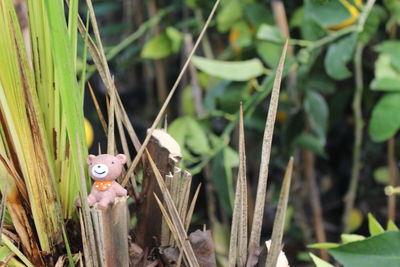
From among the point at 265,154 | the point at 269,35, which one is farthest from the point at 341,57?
the point at 265,154

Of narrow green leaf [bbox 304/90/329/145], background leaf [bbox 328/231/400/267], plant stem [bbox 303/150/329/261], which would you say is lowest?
plant stem [bbox 303/150/329/261]

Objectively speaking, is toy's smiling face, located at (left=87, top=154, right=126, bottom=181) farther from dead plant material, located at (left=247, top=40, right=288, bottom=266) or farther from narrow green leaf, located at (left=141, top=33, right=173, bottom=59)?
narrow green leaf, located at (left=141, top=33, right=173, bottom=59)

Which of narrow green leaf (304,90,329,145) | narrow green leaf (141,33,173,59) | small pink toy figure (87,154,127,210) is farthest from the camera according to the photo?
narrow green leaf (141,33,173,59)

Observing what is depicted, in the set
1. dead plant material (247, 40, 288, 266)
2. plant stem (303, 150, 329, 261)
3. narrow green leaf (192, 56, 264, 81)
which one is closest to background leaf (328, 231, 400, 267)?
dead plant material (247, 40, 288, 266)

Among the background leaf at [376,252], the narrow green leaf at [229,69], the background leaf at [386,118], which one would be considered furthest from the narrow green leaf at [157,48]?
the background leaf at [376,252]

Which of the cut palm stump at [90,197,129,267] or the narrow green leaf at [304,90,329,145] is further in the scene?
the narrow green leaf at [304,90,329,145]

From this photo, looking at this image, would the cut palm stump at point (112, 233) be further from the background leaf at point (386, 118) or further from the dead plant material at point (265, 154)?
the background leaf at point (386, 118)

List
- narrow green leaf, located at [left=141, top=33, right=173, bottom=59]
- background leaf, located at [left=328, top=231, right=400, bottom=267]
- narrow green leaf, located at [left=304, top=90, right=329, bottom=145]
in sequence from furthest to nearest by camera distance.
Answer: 1. narrow green leaf, located at [left=141, top=33, right=173, bottom=59]
2. narrow green leaf, located at [left=304, top=90, right=329, bottom=145]
3. background leaf, located at [left=328, top=231, right=400, bottom=267]

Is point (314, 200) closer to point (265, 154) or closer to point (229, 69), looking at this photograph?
point (229, 69)
